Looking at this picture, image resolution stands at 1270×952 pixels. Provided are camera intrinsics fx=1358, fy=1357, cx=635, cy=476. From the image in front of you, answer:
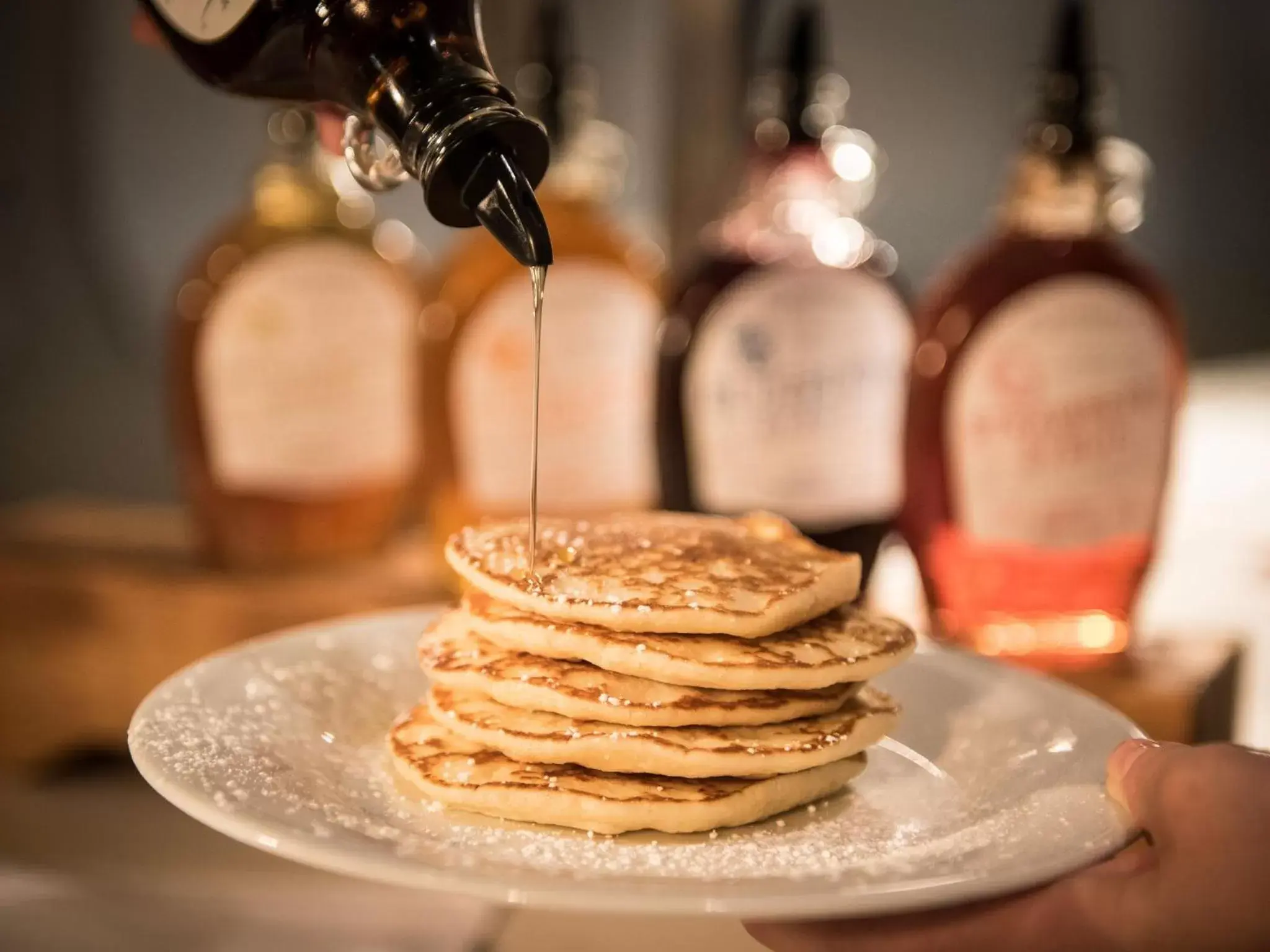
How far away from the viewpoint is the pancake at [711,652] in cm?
49

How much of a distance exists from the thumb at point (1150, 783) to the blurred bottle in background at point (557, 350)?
489mm

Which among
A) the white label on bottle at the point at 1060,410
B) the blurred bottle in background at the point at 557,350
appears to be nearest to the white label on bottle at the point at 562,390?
the blurred bottle in background at the point at 557,350

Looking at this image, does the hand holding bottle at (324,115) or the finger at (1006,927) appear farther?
the hand holding bottle at (324,115)

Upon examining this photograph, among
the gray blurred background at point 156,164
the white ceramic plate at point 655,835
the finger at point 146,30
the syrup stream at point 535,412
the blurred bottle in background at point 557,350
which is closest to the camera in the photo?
the white ceramic plate at point 655,835

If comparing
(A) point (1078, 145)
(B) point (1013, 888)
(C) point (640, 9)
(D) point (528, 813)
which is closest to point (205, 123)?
(C) point (640, 9)

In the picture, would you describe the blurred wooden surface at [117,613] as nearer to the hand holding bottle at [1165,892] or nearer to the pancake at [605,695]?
the pancake at [605,695]

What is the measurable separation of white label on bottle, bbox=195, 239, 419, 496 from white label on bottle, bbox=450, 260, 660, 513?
10 centimetres

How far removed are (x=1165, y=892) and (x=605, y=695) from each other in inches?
8.3

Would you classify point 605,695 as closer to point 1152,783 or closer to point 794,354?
point 1152,783

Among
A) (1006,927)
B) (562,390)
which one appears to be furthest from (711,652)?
(562,390)

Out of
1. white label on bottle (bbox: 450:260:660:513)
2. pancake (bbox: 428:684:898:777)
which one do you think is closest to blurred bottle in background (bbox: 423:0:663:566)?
white label on bottle (bbox: 450:260:660:513)

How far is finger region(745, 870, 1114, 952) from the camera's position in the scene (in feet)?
1.55

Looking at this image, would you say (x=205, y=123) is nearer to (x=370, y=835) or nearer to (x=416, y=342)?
(x=416, y=342)

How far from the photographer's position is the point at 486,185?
0.49 metres
